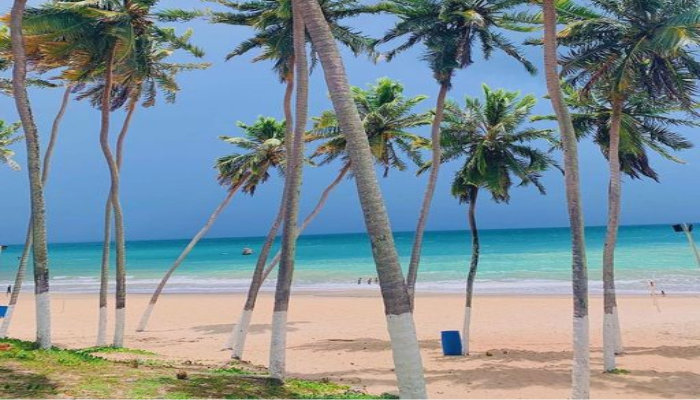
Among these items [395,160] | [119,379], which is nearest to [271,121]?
[395,160]

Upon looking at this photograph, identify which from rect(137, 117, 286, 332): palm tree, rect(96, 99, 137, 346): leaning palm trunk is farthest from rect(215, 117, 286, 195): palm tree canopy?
rect(96, 99, 137, 346): leaning palm trunk

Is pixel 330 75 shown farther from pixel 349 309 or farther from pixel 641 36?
pixel 349 309

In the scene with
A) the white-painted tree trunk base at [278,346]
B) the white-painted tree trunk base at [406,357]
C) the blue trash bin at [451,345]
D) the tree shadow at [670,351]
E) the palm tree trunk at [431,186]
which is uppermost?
the palm tree trunk at [431,186]

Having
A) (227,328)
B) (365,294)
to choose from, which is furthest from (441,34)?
(365,294)

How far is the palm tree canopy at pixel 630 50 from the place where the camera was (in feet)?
43.0

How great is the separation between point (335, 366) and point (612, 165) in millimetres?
8911

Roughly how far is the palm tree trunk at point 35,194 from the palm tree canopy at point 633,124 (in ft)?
44.6

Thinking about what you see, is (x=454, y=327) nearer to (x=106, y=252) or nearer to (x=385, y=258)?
(x=106, y=252)

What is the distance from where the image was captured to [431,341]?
64.1 ft

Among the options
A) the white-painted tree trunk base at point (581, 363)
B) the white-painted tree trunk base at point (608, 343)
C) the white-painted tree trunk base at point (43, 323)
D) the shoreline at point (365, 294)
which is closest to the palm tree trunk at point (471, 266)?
the white-painted tree trunk base at point (608, 343)

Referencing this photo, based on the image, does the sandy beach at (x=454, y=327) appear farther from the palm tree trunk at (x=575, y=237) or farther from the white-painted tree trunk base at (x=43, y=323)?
the white-painted tree trunk base at (x=43, y=323)

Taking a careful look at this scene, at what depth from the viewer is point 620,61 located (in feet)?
46.0

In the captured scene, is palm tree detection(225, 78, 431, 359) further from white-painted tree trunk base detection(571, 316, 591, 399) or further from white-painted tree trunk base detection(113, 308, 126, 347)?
white-painted tree trunk base detection(571, 316, 591, 399)

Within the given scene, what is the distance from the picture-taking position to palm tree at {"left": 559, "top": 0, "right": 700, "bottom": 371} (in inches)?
517
